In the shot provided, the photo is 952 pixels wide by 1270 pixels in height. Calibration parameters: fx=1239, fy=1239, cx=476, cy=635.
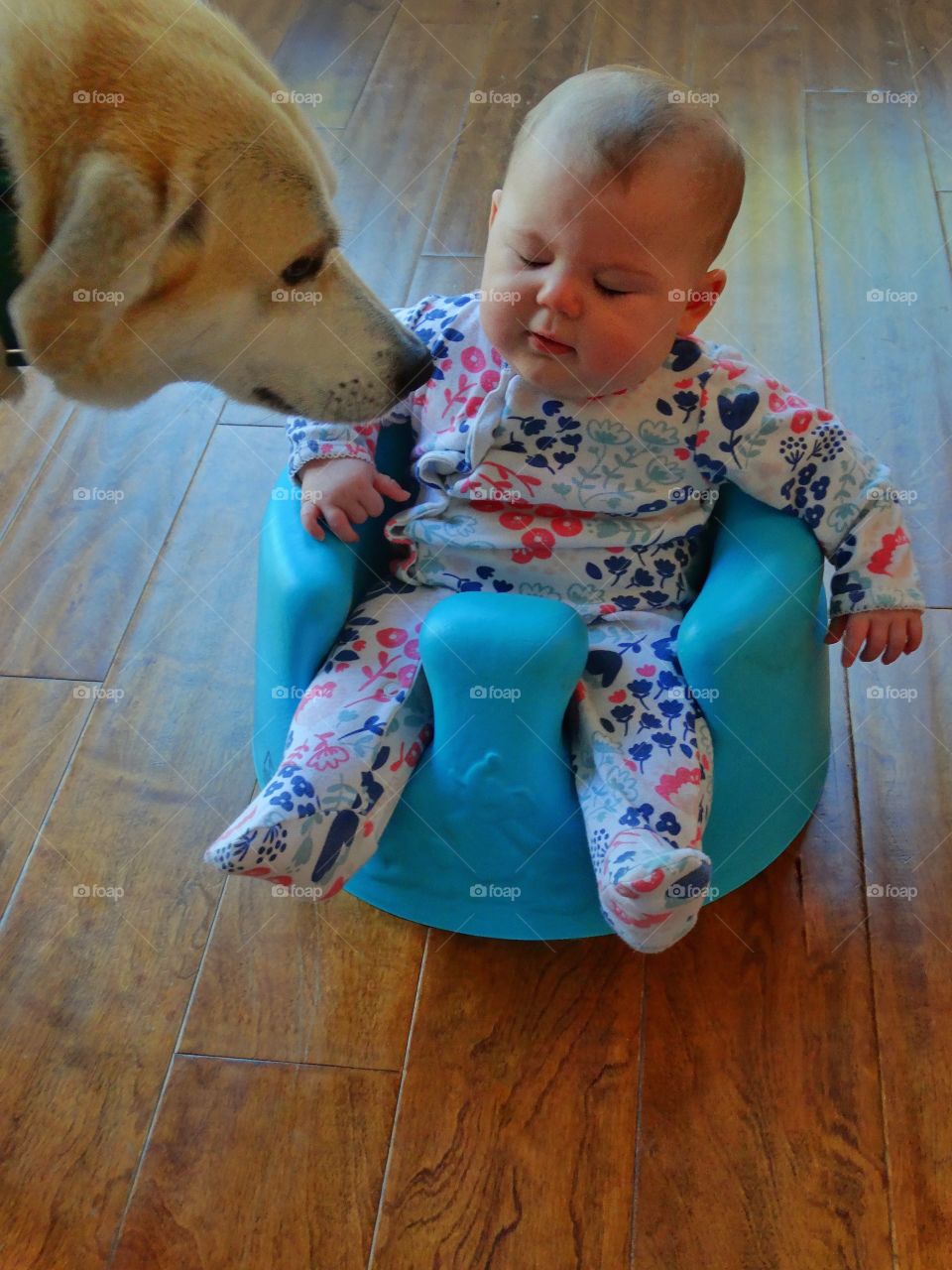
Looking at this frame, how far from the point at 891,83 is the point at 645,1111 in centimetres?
210

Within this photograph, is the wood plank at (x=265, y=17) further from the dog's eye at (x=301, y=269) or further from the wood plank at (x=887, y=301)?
the dog's eye at (x=301, y=269)

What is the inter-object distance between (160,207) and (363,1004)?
0.74m

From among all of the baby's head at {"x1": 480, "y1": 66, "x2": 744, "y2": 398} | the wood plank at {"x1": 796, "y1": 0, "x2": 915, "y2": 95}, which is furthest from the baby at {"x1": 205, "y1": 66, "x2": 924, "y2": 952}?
the wood plank at {"x1": 796, "y1": 0, "x2": 915, "y2": 95}

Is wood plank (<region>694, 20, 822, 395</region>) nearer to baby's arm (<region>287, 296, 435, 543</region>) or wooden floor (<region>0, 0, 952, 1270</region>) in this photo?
wooden floor (<region>0, 0, 952, 1270</region>)

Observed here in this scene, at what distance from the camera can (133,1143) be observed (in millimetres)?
1114

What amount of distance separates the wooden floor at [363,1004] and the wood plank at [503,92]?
0.59 meters

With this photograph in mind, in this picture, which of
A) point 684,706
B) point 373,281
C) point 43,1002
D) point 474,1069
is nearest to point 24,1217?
point 43,1002

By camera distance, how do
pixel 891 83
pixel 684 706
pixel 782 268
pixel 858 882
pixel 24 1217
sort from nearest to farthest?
pixel 24 1217, pixel 684 706, pixel 858 882, pixel 782 268, pixel 891 83

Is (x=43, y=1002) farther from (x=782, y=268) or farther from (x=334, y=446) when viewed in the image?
(x=782, y=268)

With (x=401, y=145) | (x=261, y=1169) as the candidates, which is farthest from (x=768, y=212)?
(x=261, y=1169)

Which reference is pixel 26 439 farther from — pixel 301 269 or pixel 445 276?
pixel 301 269

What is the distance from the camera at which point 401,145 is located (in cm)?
233

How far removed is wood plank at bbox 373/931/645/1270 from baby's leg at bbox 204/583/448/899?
0.61 ft

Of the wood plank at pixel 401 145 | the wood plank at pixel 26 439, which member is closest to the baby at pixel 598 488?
the wood plank at pixel 26 439
